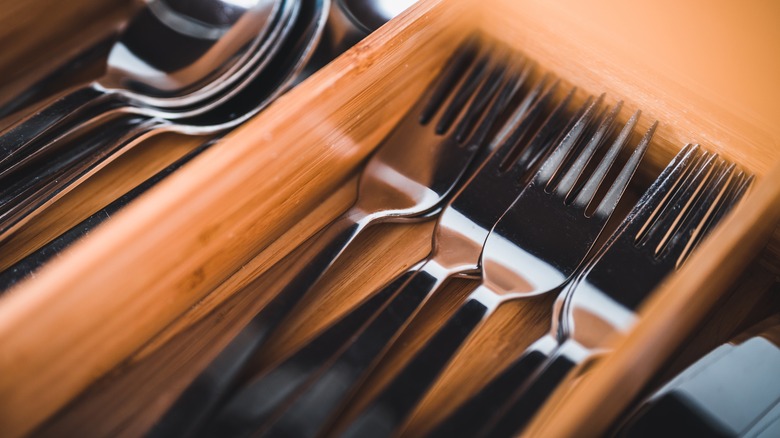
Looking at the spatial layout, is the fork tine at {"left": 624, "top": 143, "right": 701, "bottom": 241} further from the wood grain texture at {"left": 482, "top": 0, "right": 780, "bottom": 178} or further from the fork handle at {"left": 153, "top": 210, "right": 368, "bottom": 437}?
the fork handle at {"left": 153, "top": 210, "right": 368, "bottom": 437}

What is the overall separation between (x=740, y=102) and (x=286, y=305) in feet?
1.37

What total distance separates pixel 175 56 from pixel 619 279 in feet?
1.60

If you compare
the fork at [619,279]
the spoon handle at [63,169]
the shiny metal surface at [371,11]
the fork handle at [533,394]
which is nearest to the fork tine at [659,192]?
the fork at [619,279]

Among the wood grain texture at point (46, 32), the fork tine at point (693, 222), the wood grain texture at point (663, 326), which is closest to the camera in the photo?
the wood grain texture at point (663, 326)

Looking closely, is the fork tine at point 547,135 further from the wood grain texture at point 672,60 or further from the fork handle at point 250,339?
the fork handle at point 250,339

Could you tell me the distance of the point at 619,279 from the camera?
48 centimetres

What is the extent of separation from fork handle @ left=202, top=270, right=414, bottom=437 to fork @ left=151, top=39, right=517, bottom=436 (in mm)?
11

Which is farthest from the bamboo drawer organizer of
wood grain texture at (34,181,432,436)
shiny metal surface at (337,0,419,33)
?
shiny metal surface at (337,0,419,33)

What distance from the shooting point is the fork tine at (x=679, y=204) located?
1.62ft

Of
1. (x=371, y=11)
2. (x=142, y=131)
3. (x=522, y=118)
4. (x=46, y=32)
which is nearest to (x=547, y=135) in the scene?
(x=522, y=118)

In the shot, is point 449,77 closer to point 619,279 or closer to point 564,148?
point 564,148

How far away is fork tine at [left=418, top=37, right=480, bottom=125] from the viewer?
0.60 meters

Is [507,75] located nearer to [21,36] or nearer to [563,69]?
[563,69]

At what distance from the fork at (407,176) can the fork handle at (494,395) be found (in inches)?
5.7
